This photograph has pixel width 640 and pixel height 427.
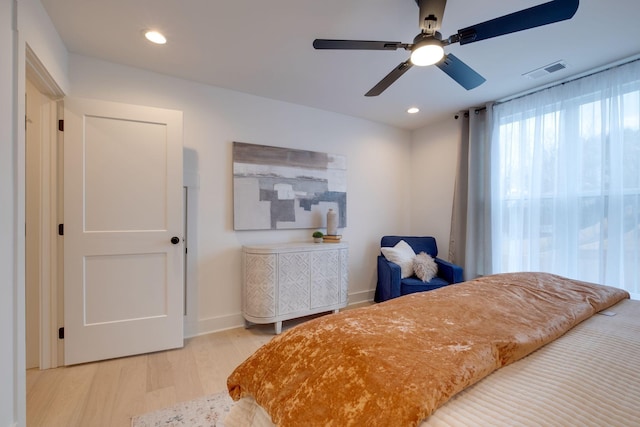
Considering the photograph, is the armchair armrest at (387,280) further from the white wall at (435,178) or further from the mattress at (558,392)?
the mattress at (558,392)

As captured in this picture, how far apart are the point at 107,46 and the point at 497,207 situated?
4032 millimetres

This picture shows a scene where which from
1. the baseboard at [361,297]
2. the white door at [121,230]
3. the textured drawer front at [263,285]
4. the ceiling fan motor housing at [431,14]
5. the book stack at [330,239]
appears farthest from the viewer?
the baseboard at [361,297]

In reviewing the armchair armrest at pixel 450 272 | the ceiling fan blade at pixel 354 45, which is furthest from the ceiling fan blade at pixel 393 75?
the armchair armrest at pixel 450 272

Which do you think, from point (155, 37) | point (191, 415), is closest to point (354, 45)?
point (155, 37)

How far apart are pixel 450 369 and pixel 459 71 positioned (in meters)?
1.86

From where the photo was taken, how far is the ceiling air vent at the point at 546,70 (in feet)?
7.91

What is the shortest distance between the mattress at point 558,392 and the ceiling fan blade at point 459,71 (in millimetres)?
1585

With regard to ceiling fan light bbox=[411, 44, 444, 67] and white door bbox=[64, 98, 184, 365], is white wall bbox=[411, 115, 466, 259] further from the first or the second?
white door bbox=[64, 98, 184, 365]

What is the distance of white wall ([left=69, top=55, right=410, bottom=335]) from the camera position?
8.17 ft

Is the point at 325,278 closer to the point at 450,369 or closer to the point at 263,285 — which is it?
the point at 263,285

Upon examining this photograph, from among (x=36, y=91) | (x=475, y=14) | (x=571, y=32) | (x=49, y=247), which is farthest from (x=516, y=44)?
(x=49, y=247)

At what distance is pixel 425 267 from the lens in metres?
3.21
